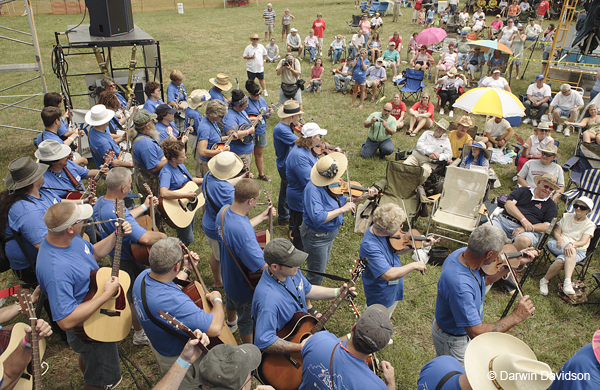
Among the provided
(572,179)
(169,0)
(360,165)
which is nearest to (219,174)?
(360,165)

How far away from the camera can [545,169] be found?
6762 millimetres

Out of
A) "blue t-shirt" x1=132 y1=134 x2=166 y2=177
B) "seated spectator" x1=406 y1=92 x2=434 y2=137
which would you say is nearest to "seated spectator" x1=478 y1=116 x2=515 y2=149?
"seated spectator" x1=406 y1=92 x2=434 y2=137

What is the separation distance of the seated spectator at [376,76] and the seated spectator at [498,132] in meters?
4.40

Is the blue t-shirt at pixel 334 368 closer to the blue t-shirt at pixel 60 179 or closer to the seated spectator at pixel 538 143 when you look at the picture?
the blue t-shirt at pixel 60 179

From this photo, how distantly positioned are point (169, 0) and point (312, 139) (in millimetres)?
32920

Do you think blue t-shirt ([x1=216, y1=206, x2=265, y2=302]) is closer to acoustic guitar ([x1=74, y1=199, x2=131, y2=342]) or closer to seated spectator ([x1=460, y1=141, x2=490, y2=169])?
acoustic guitar ([x1=74, y1=199, x2=131, y2=342])

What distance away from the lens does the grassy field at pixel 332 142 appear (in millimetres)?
4457

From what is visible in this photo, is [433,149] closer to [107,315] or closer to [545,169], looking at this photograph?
[545,169]

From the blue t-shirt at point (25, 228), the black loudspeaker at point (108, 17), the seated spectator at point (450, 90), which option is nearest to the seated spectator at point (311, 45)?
the seated spectator at point (450, 90)

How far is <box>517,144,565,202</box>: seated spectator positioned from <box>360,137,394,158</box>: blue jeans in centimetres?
292

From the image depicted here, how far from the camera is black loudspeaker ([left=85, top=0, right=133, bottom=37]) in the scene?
812 centimetres

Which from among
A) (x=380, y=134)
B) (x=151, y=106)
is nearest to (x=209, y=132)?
(x=151, y=106)

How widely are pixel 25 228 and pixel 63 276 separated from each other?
1.13 metres

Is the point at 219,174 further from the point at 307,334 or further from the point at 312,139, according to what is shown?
the point at 307,334
